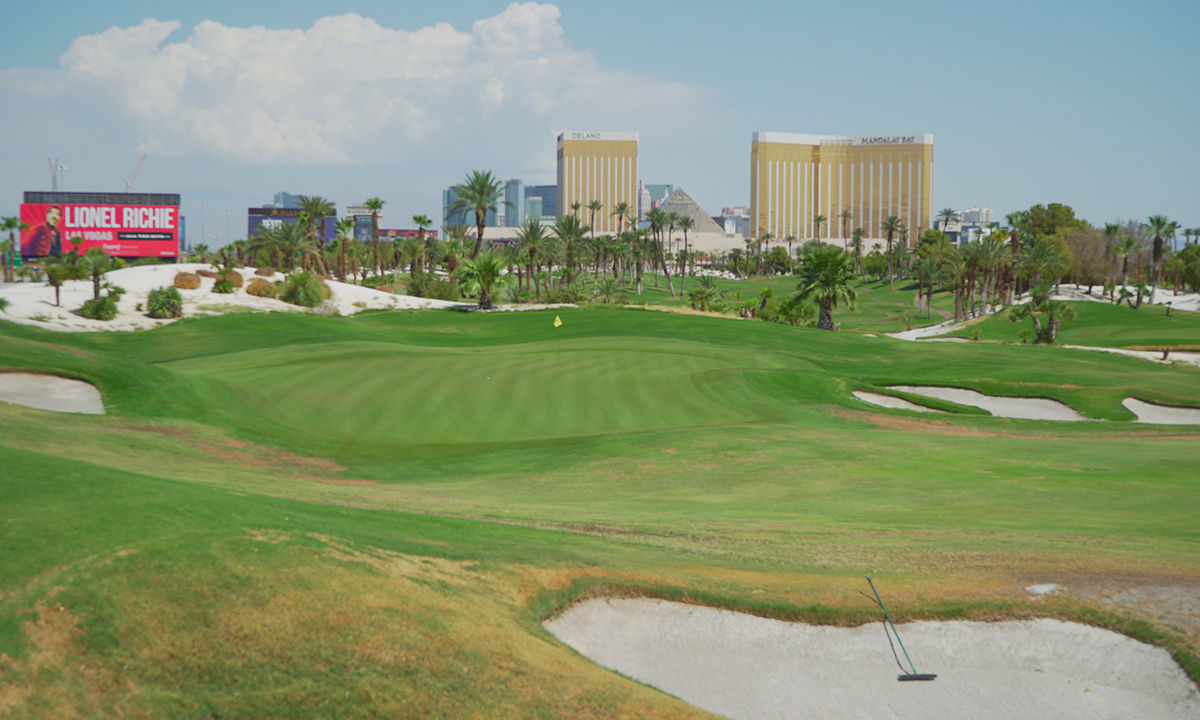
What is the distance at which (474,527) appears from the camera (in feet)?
48.2

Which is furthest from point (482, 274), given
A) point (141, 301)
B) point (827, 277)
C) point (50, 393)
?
point (50, 393)

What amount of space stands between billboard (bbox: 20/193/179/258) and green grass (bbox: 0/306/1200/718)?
108 meters

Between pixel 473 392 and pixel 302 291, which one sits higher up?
pixel 302 291

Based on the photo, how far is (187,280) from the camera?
7619 centimetres

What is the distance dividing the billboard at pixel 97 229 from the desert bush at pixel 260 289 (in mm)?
69087

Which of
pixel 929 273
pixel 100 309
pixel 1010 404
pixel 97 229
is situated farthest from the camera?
pixel 97 229

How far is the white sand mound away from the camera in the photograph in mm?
63844

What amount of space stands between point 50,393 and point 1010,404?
39794mm

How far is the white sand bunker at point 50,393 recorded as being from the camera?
27344 millimetres

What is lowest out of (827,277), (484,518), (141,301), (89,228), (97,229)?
(484,518)

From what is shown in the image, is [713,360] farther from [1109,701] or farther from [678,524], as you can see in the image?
[1109,701]

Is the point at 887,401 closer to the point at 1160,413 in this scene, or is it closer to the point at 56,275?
the point at 1160,413

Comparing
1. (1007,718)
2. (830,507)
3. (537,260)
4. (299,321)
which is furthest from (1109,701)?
(537,260)

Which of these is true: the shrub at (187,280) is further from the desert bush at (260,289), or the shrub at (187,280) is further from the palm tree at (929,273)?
the palm tree at (929,273)
